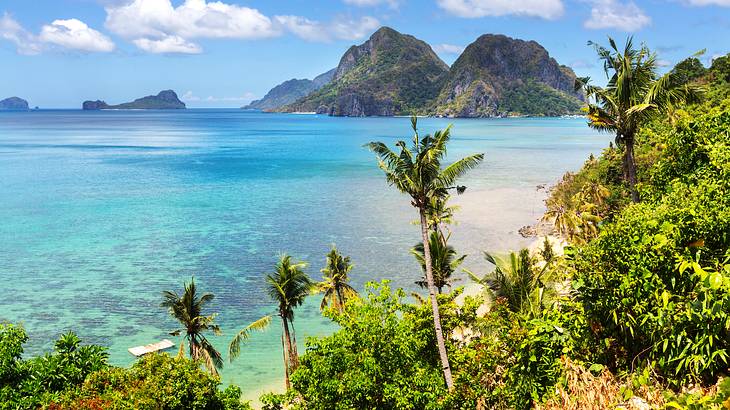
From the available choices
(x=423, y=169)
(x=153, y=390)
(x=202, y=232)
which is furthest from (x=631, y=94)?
(x=202, y=232)

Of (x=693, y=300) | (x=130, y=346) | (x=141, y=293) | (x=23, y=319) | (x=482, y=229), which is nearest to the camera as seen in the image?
(x=693, y=300)

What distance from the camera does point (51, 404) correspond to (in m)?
16.8

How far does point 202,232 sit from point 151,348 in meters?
30.7

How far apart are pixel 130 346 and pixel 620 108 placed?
106ft

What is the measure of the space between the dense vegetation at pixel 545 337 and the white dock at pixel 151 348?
942 centimetres

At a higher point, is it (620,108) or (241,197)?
(620,108)

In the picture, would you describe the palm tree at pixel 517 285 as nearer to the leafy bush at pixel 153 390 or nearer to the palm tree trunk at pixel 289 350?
the palm tree trunk at pixel 289 350

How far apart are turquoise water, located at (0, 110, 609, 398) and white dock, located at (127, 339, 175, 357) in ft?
2.57

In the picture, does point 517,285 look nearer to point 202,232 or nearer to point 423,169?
point 423,169

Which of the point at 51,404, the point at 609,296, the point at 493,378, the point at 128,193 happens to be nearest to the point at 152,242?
the point at 128,193

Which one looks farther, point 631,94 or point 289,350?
point 289,350

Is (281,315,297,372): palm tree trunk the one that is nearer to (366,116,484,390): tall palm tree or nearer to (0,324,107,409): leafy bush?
(0,324,107,409): leafy bush

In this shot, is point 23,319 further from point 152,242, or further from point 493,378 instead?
point 493,378

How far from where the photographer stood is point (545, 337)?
15.0m
